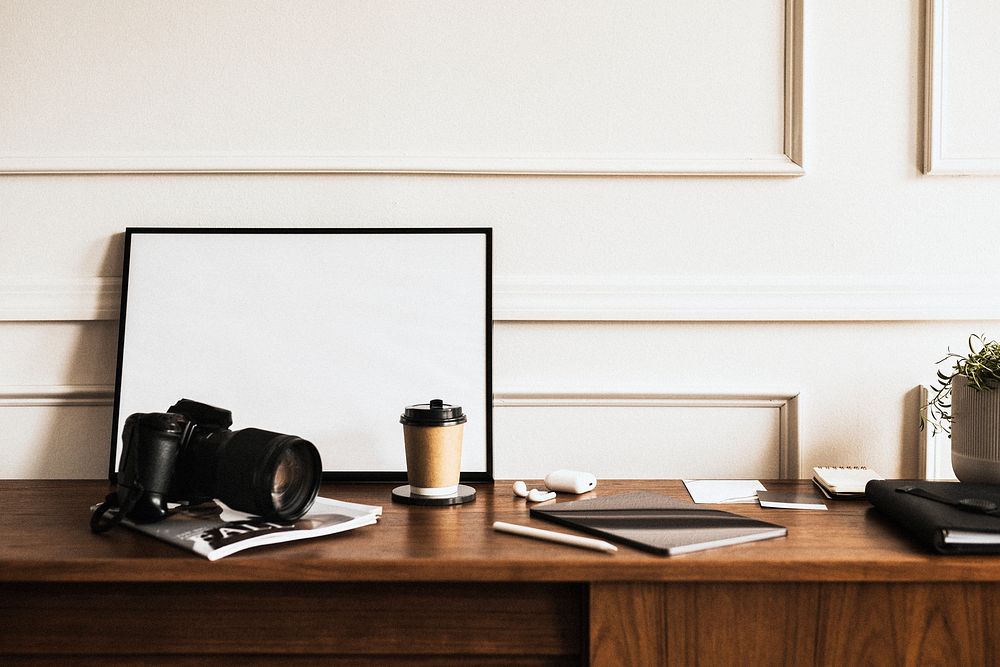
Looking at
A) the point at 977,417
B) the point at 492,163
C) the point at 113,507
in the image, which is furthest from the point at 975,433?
the point at 113,507

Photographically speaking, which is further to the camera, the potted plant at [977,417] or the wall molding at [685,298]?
the wall molding at [685,298]

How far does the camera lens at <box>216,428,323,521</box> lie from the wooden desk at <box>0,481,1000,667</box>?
54 millimetres

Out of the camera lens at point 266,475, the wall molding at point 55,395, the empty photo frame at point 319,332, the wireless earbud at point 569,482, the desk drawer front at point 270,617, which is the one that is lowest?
the desk drawer front at point 270,617

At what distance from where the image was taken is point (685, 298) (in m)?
1.26

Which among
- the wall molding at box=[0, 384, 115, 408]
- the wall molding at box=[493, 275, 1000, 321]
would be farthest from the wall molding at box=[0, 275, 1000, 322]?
the wall molding at box=[0, 384, 115, 408]

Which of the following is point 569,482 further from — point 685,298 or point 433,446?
point 685,298

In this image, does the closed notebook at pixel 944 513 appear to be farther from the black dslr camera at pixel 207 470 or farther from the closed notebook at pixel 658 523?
the black dslr camera at pixel 207 470

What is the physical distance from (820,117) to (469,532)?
0.90 meters

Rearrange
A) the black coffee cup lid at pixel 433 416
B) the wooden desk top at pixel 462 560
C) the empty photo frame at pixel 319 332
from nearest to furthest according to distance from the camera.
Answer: the wooden desk top at pixel 462 560
the black coffee cup lid at pixel 433 416
the empty photo frame at pixel 319 332

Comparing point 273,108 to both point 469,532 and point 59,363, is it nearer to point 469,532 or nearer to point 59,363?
point 59,363

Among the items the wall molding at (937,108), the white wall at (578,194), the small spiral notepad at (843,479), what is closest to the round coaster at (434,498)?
the white wall at (578,194)

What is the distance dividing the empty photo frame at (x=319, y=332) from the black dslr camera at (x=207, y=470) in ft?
0.94

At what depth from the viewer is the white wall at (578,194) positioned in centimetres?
125

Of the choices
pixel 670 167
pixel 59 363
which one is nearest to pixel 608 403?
pixel 670 167
